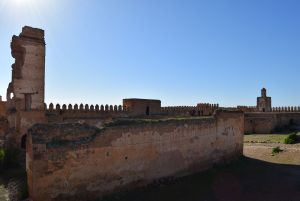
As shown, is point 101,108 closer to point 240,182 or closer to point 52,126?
point 240,182

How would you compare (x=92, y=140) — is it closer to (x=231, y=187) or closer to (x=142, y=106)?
(x=231, y=187)

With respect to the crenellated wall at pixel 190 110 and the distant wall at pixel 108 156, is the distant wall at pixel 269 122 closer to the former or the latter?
the crenellated wall at pixel 190 110

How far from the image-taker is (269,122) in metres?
28.1

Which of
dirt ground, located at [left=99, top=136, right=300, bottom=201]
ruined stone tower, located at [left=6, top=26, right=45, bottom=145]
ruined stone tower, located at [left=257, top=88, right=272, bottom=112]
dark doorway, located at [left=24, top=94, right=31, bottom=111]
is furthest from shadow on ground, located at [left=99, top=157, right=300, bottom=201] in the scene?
ruined stone tower, located at [left=257, top=88, right=272, bottom=112]

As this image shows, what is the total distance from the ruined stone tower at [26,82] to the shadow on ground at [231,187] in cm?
908

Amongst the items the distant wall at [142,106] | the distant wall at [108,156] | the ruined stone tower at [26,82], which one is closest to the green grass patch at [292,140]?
the distant wall at [108,156]

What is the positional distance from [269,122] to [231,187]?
58.3 feet

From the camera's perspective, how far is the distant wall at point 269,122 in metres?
28.2

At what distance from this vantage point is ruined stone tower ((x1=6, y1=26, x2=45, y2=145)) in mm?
16984

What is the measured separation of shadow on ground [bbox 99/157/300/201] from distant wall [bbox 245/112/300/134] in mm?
13810

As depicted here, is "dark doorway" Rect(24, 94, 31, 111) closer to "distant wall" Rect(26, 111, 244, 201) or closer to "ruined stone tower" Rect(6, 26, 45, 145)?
"ruined stone tower" Rect(6, 26, 45, 145)

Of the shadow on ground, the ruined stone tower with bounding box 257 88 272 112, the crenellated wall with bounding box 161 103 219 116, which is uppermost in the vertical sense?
the ruined stone tower with bounding box 257 88 272 112

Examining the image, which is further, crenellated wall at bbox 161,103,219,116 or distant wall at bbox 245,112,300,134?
distant wall at bbox 245,112,300,134

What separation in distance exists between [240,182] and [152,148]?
12.2 ft
